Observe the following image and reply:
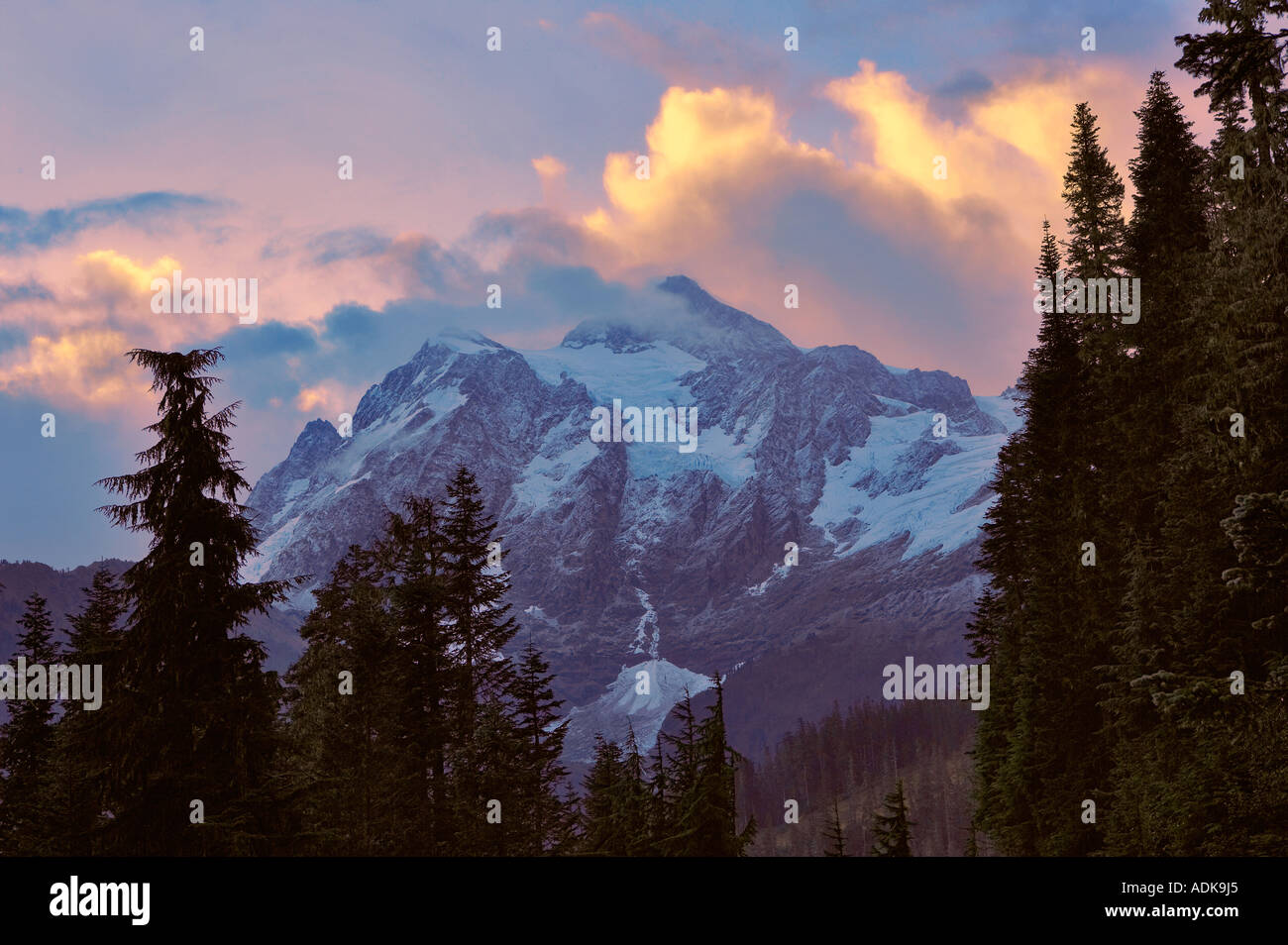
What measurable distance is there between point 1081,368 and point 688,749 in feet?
75.2

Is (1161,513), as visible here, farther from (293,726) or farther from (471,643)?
(293,726)

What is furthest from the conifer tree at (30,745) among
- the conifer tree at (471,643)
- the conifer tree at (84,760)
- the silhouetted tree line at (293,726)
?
the conifer tree at (471,643)

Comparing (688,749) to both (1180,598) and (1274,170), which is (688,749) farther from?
(1274,170)

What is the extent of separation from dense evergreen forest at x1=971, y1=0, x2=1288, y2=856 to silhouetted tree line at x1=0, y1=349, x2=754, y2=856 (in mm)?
11327

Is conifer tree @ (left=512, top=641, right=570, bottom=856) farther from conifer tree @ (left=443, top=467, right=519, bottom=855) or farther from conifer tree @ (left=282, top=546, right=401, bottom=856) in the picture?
conifer tree @ (left=282, top=546, right=401, bottom=856)

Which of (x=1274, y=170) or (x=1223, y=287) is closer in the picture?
(x=1274, y=170)

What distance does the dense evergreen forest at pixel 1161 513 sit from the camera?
75.3 feet

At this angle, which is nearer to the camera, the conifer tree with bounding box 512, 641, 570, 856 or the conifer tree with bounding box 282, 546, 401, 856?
the conifer tree with bounding box 282, 546, 401, 856

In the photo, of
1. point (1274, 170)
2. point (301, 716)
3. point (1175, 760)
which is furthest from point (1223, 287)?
point (301, 716)

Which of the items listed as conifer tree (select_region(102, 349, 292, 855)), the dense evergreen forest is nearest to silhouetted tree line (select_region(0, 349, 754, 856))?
conifer tree (select_region(102, 349, 292, 855))

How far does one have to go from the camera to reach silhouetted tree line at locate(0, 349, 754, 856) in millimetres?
22844

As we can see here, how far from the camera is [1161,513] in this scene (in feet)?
108

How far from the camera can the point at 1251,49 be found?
70.7 feet
